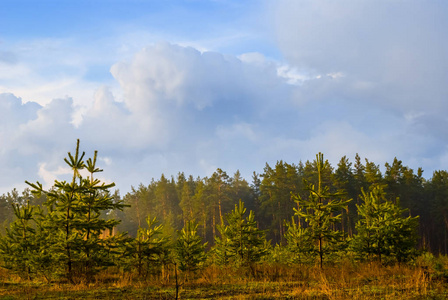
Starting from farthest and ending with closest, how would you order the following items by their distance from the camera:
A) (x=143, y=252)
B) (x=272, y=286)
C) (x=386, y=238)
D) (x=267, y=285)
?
1. (x=386, y=238)
2. (x=143, y=252)
3. (x=267, y=285)
4. (x=272, y=286)

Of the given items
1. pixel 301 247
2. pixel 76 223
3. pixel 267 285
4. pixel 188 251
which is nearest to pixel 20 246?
pixel 76 223

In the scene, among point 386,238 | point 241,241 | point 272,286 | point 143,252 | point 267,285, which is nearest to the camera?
point 272,286

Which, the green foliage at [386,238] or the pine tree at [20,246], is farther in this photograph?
the pine tree at [20,246]

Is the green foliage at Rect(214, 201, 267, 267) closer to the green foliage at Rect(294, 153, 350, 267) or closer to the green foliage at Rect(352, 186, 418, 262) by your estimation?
the green foliage at Rect(294, 153, 350, 267)

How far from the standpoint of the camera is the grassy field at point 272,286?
11.5 metres

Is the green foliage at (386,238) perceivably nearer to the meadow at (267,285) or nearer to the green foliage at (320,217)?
the meadow at (267,285)

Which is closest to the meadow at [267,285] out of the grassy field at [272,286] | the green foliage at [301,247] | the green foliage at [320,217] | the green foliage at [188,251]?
the grassy field at [272,286]

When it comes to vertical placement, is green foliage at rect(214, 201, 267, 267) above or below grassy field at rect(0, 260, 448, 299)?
above

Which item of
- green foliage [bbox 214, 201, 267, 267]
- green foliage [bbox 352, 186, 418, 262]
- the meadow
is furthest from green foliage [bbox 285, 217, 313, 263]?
green foliage [bbox 352, 186, 418, 262]

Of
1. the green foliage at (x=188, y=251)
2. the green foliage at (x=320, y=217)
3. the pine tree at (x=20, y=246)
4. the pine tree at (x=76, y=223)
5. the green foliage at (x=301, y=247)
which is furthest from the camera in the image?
the green foliage at (x=188, y=251)

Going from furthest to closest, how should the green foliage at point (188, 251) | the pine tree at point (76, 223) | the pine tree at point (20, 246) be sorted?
the green foliage at point (188, 251)
the pine tree at point (20, 246)
the pine tree at point (76, 223)

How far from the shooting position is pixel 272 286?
45.0 feet

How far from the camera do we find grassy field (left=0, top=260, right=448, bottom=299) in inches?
455

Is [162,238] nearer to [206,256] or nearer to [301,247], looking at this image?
[206,256]
